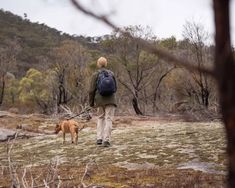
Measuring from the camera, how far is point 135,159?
31.8 ft

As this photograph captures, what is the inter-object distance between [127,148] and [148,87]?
33083 millimetres

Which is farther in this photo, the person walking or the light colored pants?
the light colored pants

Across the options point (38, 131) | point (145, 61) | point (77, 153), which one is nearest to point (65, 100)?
point (145, 61)

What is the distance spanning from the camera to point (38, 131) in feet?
63.2

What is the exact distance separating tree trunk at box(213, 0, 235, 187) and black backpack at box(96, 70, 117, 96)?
925cm

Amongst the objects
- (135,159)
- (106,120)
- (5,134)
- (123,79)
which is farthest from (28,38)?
(135,159)

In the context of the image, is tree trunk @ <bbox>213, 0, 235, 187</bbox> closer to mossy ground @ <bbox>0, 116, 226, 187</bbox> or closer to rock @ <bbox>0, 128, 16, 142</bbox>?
mossy ground @ <bbox>0, 116, 226, 187</bbox>

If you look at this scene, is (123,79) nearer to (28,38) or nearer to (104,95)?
(104,95)

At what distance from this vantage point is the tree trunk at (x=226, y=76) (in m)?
1.58

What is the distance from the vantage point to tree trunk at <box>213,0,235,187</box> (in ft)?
5.18

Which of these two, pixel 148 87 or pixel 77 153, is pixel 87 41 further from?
pixel 77 153

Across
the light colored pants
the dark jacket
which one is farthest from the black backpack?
the light colored pants

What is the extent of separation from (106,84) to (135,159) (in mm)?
1848

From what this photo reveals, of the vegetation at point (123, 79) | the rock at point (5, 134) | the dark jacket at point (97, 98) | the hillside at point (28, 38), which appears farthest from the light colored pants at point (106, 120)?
the hillside at point (28, 38)
